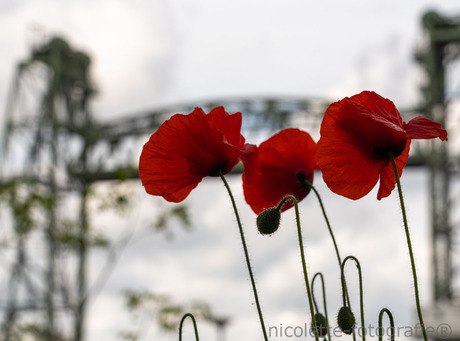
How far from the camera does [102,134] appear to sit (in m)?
17.0

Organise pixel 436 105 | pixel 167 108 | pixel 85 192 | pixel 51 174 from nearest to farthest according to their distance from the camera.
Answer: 1. pixel 85 192
2. pixel 436 105
3. pixel 51 174
4. pixel 167 108

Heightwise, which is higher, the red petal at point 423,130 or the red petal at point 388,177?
the red petal at point 423,130

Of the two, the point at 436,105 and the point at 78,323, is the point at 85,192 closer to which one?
the point at 78,323

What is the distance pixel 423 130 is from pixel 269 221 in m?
0.21

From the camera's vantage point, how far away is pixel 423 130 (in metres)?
0.87

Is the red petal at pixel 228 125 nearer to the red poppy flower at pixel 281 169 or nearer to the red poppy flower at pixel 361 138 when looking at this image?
the red poppy flower at pixel 281 169

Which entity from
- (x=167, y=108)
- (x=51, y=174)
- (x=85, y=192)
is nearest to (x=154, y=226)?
(x=85, y=192)

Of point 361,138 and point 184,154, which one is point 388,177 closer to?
point 361,138

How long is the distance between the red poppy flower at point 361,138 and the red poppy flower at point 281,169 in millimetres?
138

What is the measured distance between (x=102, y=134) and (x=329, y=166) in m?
Answer: 16.4

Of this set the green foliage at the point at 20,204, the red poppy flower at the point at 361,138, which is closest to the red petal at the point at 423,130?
the red poppy flower at the point at 361,138

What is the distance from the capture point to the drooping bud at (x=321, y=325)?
0.92 metres

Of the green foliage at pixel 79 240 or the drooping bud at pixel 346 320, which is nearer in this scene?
the drooping bud at pixel 346 320

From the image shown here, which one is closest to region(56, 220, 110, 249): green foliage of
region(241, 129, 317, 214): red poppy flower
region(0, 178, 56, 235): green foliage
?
region(0, 178, 56, 235): green foliage
